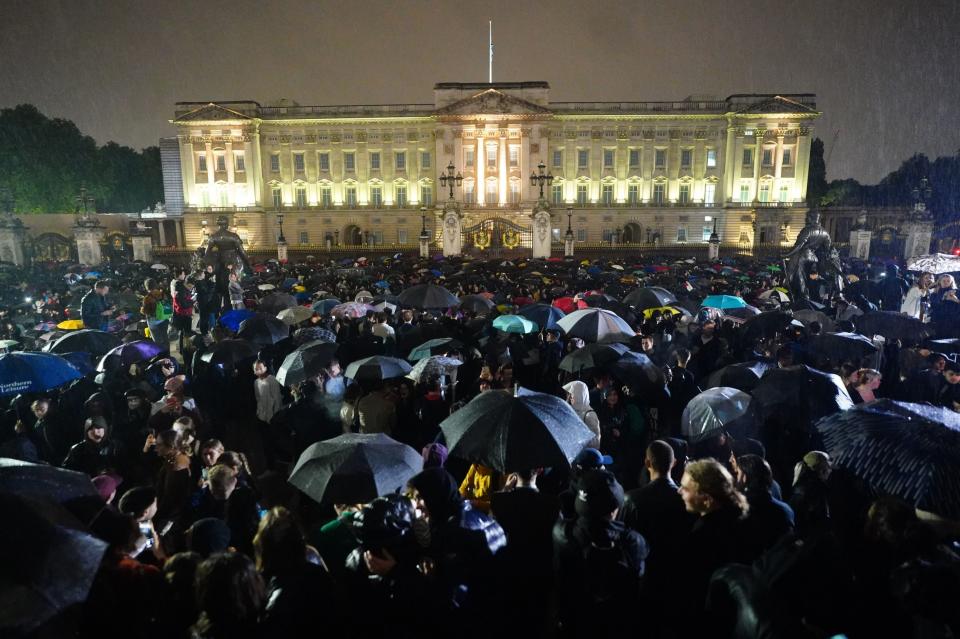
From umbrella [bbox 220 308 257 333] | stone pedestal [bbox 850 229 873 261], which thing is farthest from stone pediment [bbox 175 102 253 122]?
umbrella [bbox 220 308 257 333]

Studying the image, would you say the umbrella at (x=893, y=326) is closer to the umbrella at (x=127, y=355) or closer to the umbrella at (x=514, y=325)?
the umbrella at (x=514, y=325)

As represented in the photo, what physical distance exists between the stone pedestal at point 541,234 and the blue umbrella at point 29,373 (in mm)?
33169

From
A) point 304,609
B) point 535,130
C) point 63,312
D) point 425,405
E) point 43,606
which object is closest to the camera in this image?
point 43,606

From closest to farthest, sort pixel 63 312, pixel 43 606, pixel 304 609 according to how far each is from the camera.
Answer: pixel 43 606
pixel 304 609
pixel 63 312

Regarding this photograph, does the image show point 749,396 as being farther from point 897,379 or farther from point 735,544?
point 897,379

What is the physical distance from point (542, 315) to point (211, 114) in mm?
58082

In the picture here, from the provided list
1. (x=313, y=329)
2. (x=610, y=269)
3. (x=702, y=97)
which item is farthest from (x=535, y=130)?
(x=313, y=329)

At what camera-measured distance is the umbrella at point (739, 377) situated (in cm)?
645

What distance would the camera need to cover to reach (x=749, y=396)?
18.4 feet

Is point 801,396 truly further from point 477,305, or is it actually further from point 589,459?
point 477,305

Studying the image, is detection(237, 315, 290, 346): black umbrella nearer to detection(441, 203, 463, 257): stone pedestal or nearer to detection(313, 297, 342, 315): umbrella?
detection(313, 297, 342, 315): umbrella

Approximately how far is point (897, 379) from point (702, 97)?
195 feet

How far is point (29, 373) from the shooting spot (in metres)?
5.95

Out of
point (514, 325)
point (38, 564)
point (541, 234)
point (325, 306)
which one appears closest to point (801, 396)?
point (514, 325)
